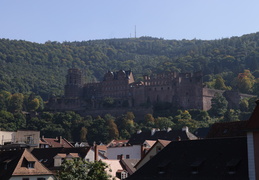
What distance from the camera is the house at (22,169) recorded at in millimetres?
52875

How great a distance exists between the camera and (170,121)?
15412 cm

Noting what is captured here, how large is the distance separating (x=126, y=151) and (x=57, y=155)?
15.4m

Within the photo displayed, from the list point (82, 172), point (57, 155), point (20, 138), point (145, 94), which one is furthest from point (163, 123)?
point (82, 172)

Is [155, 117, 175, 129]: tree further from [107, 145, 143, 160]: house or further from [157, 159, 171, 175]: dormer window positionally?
[157, 159, 171, 175]: dormer window

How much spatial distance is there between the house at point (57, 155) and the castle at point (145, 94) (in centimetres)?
9820

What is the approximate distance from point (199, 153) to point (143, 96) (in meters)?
132

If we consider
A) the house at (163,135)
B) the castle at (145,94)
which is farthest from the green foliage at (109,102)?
the house at (163,135)

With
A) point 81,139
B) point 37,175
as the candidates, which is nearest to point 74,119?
point 81,139

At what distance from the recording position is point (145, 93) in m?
177

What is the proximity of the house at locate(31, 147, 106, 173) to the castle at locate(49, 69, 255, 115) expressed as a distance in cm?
9820

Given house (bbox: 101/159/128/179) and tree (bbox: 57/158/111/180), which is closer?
tree (bbox: 57/158/111/180)

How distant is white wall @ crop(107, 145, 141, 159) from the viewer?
7988 cm

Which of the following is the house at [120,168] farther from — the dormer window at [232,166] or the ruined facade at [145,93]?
the ruined facade at [145,93]

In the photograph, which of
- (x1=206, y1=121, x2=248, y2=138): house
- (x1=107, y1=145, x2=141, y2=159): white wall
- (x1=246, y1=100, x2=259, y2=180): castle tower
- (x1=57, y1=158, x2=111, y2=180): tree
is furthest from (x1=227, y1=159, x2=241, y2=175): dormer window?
(x1=107, y1=145, x2=141, y2=159): white wall
